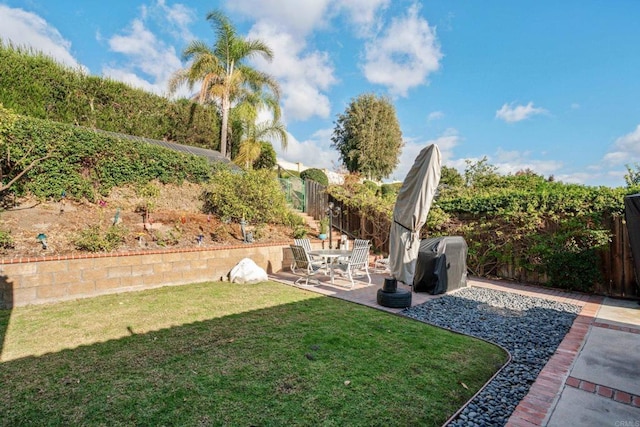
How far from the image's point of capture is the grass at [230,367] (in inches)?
92.3

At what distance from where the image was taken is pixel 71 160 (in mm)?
7594

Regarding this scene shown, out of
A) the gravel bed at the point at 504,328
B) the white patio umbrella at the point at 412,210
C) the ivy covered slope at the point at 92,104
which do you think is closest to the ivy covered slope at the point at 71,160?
the ivy covered slope at the point at 92,104

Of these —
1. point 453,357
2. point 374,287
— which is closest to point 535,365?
point 453,357

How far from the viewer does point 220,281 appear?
7.43 metres

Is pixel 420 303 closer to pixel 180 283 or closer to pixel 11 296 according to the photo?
pixel 180 283

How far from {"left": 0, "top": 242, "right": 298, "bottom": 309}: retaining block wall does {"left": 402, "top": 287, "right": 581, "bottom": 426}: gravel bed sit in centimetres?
470

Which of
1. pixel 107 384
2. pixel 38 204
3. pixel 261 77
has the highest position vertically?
pixel 261 77

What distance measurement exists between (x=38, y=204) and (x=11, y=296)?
10.1ft

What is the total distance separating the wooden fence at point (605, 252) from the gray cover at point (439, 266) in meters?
2.30

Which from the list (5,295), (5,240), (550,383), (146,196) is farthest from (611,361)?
(146,196)

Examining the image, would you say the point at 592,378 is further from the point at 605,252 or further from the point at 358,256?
the point at 605,252

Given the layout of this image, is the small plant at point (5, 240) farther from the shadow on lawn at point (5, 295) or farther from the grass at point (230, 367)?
the grass at point (230, 367)

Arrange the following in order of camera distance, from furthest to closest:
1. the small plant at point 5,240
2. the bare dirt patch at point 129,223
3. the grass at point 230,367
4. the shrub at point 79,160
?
the shrub at point 79,160 < the bare dirt patch at point 129,223 < the small plant at point 5,240 < the grass at point 230,367

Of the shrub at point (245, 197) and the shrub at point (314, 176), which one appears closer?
the shrub at point (245, 197)
